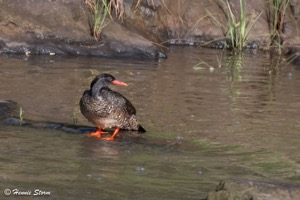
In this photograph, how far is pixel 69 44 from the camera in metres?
13.3

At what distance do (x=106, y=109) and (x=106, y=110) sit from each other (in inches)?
0.5

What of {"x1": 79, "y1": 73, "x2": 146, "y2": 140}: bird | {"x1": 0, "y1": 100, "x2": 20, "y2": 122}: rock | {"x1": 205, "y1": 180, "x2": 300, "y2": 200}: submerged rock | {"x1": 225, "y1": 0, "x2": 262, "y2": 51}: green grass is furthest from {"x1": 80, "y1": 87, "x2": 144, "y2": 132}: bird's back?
{"x1": 225, "y1": 0, "x2": 262, "y2": 51}: green grass

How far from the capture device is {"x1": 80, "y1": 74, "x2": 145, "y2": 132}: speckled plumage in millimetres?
8180

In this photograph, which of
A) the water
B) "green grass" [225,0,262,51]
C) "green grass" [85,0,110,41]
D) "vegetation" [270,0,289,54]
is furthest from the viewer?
"vegetation" [270,0,289,54]

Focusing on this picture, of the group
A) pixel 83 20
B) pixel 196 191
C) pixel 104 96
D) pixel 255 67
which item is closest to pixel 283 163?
pixel 196 191

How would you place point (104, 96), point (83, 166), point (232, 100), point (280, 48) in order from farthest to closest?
point (280, 48) → point (232, 100) → point (104, 96) → point (83, 166)

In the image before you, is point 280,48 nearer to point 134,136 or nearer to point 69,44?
point 69,44

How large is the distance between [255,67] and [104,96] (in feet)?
17.1

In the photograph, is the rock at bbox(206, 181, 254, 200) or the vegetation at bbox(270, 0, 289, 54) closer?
the rock at bbox(206, 181, 254, 200)

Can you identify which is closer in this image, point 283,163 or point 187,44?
point 283,163

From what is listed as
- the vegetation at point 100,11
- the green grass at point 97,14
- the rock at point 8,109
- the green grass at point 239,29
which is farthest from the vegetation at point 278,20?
the rock at point 8,109

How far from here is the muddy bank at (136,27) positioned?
13.2m

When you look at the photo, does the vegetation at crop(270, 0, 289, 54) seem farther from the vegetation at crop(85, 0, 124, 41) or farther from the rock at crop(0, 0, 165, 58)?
the vegetation at crop(85, 0, 124, 41)

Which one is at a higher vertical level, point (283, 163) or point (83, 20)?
point (83, 20)
